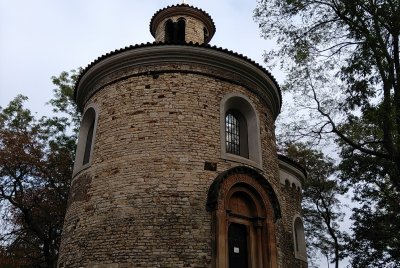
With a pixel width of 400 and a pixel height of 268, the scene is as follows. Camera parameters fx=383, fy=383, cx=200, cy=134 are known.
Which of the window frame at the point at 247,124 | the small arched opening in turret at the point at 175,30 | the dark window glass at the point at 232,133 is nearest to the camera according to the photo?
the window frame at the point at 247,124

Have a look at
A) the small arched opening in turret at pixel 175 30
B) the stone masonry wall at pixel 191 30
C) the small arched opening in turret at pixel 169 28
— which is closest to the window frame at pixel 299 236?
the stone masonry wall at pixel 191 30

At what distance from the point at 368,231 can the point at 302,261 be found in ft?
18.1

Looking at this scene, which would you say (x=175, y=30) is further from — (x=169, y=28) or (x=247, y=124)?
(x=247, y=124)

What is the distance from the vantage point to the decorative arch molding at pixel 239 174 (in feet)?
31.0

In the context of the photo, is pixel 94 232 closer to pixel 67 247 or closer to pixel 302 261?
pixel 67 247

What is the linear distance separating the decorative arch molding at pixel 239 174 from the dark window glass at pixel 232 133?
1.01m

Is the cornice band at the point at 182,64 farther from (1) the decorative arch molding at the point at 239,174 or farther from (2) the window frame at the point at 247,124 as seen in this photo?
(1) the decorative arch molding at the point at 239,174

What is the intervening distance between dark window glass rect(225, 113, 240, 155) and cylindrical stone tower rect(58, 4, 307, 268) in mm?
34

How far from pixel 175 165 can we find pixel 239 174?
5.62 ft

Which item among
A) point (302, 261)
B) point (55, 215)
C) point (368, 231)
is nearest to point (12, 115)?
point (55, 215)

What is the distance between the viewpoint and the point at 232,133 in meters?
11.4

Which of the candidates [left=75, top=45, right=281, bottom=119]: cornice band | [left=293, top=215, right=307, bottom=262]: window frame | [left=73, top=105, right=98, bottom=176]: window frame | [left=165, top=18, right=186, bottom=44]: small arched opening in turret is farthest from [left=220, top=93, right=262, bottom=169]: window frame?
[left=165, top=18, right=186, bottom=44]: small arched opening in turret

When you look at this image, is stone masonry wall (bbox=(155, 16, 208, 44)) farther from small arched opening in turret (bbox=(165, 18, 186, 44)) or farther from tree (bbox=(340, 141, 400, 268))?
tree (bbox=(340, 141, 400, 268))

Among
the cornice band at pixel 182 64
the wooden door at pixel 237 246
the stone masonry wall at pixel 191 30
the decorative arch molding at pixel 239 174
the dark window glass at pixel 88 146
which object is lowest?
the wooden door at pixel 237 246
